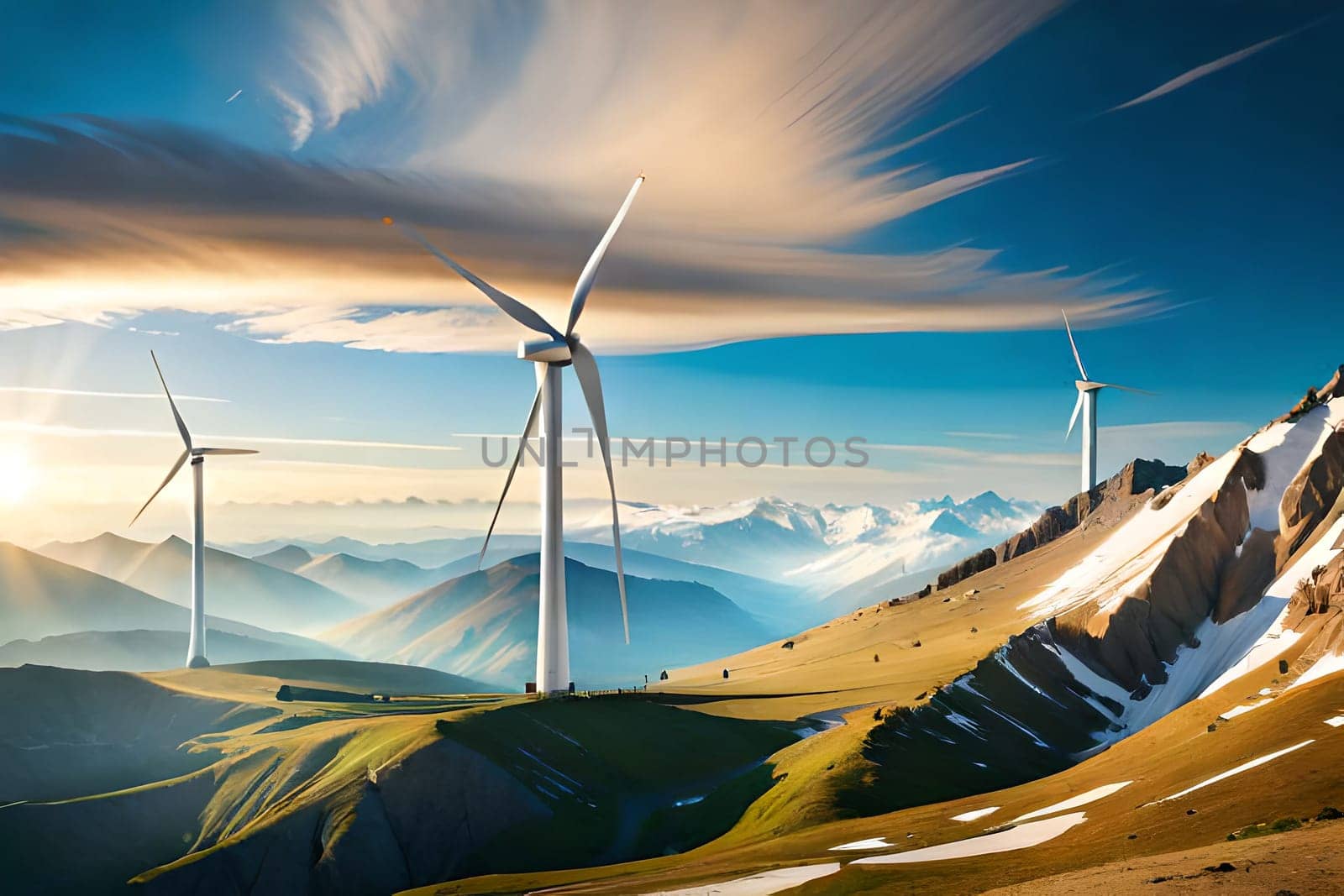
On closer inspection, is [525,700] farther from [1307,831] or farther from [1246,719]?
[1307,831]

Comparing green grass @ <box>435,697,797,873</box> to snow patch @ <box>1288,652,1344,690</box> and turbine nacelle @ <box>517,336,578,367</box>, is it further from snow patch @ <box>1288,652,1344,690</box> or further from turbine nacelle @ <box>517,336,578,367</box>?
snow patch @ <box>1288,652,1344,690</box>

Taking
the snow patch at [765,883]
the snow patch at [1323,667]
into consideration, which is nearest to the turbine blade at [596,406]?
the snow patch at [765,883]

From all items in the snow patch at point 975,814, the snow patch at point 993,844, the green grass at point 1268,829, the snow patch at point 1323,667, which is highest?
the snow patch at point 1323,667

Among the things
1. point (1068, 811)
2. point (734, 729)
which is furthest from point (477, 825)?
point (1068, 811)

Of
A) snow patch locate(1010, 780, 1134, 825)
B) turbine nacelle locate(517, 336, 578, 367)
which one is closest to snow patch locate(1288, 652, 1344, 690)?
snow patch locate(1010, 780, 1134, 825)

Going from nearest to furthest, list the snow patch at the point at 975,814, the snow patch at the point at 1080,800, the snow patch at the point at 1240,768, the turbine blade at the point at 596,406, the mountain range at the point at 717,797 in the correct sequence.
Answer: the mountain range at the point at 717,797 → the snow patch at the point at 1240,768 → the snow patch at the point at 1080,800 → the snow patch at the point at 975,814 → the turbine blade at the point at 596,406

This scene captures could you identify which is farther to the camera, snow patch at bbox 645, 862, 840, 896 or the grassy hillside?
snow patch at bbox 645, 862, 840, 896

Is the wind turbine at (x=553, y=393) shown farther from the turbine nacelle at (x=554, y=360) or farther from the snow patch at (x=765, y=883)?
the snow patch at (x=765, y=883)

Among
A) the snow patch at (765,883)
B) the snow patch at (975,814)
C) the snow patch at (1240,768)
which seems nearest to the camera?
the snow patch at (1240,768)

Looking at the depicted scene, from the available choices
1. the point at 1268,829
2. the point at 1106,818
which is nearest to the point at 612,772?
the point at 1106,818
